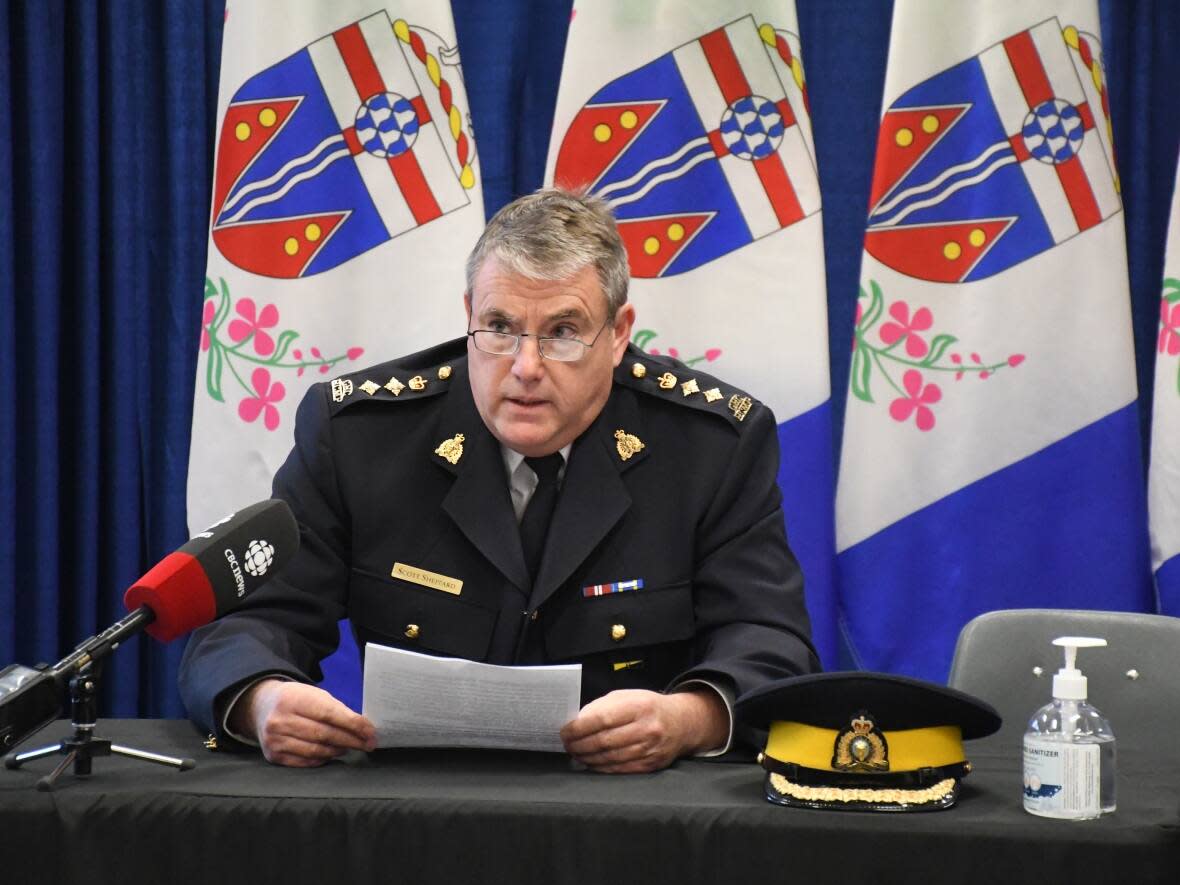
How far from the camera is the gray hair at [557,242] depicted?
7.16ft

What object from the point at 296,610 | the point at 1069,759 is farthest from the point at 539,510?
the point at 1069,759

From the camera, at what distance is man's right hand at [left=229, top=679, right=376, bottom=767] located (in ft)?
5.76

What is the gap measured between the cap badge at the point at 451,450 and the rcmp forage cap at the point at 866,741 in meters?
0.86

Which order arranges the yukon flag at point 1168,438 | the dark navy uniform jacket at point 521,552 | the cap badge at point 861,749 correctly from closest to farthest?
1. the cap badge at point 861,749
2. the dark navy uniform jacket at point 521,552
3. the yukon flag at point 1168,438

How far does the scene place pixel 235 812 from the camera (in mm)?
1565

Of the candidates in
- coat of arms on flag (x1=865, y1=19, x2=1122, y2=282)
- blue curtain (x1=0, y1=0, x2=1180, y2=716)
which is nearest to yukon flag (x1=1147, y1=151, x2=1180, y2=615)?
coat of arms on flag (x1=865, y1=19, x2=1122, y2=282)

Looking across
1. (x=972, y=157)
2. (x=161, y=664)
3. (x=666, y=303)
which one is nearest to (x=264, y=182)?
(x=666, y=303)

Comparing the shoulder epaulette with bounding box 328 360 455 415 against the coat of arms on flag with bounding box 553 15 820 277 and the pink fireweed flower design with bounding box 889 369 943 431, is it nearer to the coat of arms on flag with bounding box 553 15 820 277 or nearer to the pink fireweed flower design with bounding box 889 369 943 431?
the coat of arms on flag with bounding box 553 15 820 277

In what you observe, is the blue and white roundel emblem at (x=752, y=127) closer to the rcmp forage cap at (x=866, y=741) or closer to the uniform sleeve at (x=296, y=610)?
the uniform sleeve at (x=296, y=610)

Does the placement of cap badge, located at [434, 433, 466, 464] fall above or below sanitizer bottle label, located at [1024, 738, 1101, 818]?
above

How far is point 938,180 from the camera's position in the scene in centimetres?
327

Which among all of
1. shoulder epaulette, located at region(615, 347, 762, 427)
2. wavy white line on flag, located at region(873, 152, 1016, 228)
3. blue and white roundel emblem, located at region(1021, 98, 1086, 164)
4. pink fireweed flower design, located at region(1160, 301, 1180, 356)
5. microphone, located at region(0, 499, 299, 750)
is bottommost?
microphone, located at region(0, 499, 299, 750)

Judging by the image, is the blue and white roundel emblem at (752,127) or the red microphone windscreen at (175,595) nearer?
the red microphone windscreen at (175,595)

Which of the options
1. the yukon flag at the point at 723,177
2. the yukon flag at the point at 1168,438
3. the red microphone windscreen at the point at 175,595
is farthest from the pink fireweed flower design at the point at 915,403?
the red microphone windscreen at the point at 175,595
